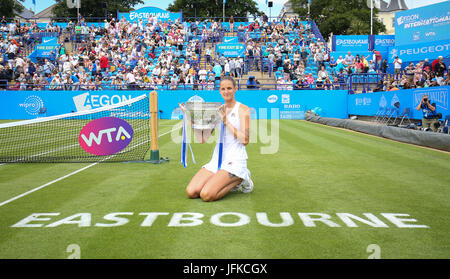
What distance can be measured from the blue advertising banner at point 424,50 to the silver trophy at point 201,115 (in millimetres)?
29092

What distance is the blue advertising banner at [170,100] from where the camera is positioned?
94.1 feet

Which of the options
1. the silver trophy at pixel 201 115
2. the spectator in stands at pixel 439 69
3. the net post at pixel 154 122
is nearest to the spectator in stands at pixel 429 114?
the spectator in stands at pixel 439 69

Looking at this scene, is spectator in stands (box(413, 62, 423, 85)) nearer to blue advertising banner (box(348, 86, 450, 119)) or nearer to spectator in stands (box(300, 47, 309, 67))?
blue advertising banner (box(348, 86, 450, 119))

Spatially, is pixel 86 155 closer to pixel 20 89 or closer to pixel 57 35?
pixel 20 89

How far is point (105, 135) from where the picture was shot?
30.6 ft

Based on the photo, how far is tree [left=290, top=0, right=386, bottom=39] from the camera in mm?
70125

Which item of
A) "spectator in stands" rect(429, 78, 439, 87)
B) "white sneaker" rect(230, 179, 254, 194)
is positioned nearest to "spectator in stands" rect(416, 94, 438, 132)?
"spectator in stands" rect(429, 78, 439, 87)

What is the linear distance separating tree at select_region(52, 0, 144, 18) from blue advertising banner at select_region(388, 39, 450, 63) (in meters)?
60.4

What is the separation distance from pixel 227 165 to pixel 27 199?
11.0 feet

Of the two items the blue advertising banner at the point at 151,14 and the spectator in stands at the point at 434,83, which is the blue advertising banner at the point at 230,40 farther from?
the spectator in stands at the point at 434,83

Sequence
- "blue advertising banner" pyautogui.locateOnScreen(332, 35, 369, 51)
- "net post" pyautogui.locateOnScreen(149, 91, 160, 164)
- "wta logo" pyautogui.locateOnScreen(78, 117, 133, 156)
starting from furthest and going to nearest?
"blue advertising banner" pyautogui.locateOnScreen(332, 35, 369, 51), "wta logo" pyautogui.locateOnScreen(78, 117, 133, 156), "net post" pyautogui.locateOnScreen(149, 91, 160, 164)

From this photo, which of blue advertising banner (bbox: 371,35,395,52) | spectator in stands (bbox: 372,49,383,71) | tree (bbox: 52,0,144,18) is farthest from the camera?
tree (bbox: 52,0,144,18)

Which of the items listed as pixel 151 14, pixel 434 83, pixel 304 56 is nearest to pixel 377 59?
pixel 304 56
